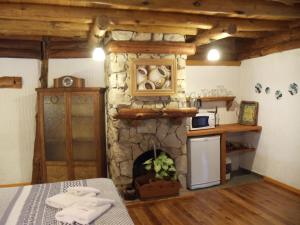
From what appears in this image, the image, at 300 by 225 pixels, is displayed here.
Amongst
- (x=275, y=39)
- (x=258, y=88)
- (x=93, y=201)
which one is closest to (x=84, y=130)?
(x=93, y=201)

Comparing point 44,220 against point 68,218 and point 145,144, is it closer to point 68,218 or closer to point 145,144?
point 68,218

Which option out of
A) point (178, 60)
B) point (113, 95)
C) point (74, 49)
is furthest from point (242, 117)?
point (74, 49)

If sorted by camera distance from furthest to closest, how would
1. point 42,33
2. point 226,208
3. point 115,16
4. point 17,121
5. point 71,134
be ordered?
point 17,121, point 71,134, point 42,33, point 226,208, point 115,16

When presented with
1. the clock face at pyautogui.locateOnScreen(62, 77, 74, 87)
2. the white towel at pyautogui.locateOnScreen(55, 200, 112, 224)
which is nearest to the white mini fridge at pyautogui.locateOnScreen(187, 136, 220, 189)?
the clock face at pyautogui.locateOnScreen(62, 77, 74, 87)

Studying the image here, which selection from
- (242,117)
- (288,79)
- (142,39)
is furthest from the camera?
(242,117)

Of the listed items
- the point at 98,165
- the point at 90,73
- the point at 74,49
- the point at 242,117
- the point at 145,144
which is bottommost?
the point at 98,165

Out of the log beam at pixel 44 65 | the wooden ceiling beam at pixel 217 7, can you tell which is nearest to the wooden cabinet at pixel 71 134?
the log beam at pixel 44 65

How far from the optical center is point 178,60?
3869 mm

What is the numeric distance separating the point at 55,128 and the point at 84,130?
1.39ft

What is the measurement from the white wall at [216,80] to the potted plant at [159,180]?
4.78ft

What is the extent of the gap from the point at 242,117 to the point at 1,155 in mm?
4126

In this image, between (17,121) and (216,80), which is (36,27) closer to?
(17,121)

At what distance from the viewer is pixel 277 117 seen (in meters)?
4.23

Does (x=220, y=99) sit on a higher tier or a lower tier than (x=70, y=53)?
lower
